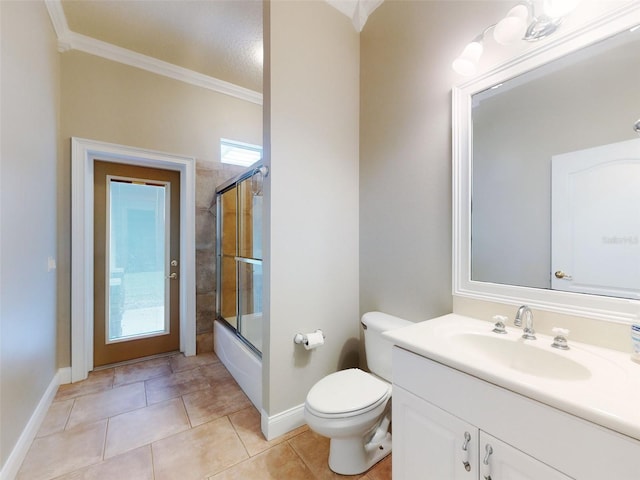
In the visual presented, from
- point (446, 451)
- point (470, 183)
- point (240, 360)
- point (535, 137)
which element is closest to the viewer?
point (446, 451)

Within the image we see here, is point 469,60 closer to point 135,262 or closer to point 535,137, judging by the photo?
point 535,137

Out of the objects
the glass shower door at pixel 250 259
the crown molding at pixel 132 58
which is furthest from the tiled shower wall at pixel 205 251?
the crown molding at pixel 132 58

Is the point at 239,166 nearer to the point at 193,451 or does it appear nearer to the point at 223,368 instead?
the point at 223,368

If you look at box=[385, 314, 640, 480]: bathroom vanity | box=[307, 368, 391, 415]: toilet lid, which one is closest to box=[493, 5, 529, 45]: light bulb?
box=[385, 314, 640, 480]: bathroom vanity

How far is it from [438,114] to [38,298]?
2.81 meters

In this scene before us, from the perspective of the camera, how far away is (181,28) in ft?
7.33

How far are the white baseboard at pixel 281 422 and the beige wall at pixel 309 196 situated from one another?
34mm

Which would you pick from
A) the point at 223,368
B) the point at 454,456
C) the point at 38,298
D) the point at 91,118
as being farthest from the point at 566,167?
the point at 91,118

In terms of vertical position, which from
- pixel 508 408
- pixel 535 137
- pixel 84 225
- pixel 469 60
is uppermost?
pixel 469 60

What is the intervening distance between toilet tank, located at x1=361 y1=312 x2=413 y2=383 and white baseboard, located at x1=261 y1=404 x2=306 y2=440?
574 millimetres

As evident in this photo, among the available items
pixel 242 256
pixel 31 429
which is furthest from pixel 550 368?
pixel 31 429

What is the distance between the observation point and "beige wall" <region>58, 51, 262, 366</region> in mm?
2297

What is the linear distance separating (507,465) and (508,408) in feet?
0.54

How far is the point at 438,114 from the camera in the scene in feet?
4.89
